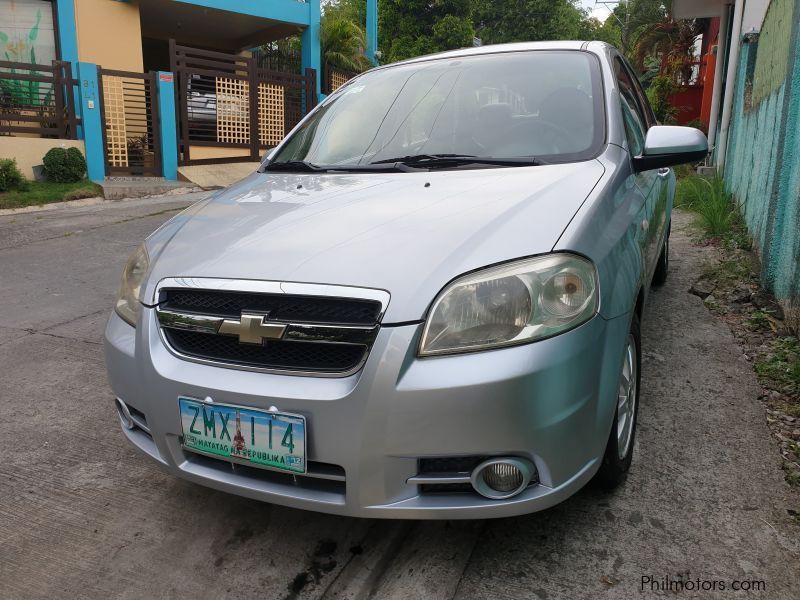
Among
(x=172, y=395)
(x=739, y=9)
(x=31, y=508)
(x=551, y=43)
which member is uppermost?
(x=739, y=9)

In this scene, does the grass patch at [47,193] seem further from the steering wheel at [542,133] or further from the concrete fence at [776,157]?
the concrete fence at [776,157]

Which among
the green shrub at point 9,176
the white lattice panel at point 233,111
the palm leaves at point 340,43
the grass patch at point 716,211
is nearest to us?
the grass patch at point 716,211

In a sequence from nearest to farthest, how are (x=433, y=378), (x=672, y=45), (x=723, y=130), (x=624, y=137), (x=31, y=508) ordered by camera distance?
(x=433, y=378), (x=31, y=508), (x=624, y=137), (x=723, y=130), (x=672, y=45)

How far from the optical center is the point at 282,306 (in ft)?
5.90

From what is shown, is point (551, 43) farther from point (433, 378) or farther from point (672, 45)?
point (672, 45)

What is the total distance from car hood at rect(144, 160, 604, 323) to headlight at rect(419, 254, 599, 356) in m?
0.04

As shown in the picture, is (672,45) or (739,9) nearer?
(739,9)

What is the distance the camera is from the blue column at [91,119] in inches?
446

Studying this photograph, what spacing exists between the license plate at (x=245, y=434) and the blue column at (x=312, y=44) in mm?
15404

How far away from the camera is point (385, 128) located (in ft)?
9.61

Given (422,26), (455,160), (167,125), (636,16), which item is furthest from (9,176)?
(636,16)

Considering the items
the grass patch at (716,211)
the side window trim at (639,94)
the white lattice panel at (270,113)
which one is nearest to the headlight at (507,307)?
the side window trim at (639,94)

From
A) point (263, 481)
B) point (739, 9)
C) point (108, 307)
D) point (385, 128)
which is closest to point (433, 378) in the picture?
point (263, 481)

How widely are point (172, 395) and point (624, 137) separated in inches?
77.0
